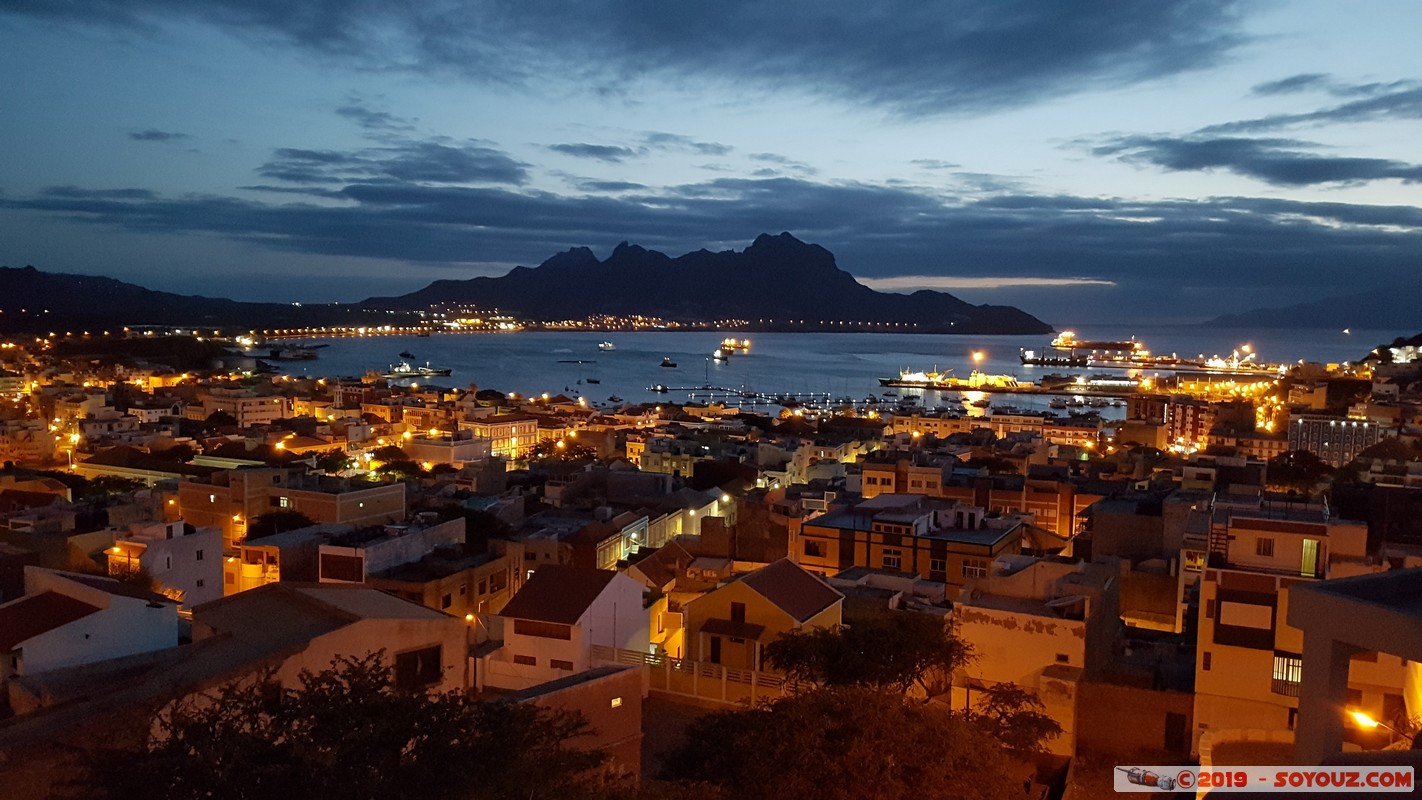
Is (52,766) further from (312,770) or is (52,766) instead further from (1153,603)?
(1153,603)

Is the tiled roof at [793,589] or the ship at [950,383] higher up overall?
the tiled roof at [793,589]

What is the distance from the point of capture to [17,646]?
16.9 feet

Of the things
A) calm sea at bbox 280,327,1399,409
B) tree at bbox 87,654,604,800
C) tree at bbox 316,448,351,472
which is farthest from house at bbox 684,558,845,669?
calm sea at bbox 280,327,1399,409

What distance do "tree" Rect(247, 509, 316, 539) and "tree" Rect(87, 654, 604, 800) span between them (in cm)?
769

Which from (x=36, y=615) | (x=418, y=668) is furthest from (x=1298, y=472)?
(x=36, y=615)

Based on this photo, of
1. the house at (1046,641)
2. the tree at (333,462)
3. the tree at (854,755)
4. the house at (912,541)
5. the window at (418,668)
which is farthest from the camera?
the tree at (333,462)

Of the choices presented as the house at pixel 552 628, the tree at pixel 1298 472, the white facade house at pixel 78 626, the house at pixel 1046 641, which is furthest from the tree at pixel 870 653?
the tree at pixel 1298 472

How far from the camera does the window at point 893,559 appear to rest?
1057 cm

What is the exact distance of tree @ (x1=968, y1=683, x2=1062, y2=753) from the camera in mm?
5574

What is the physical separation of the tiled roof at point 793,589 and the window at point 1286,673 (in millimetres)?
2868

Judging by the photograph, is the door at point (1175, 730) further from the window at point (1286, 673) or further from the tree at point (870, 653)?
the tree at point (870, 653)

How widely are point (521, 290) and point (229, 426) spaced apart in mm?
150486

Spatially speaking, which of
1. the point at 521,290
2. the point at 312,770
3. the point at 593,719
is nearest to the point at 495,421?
the point at 593,719

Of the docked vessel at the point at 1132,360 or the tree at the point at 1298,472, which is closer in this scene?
the tree at the point at 1298,472
